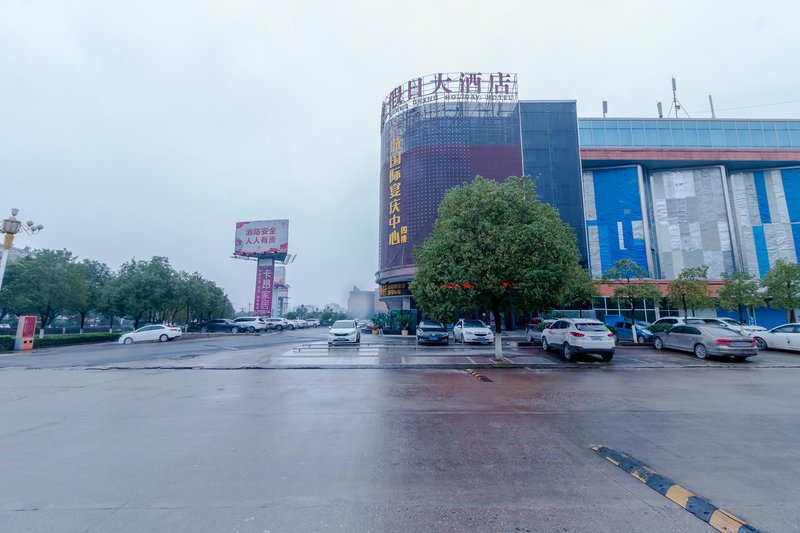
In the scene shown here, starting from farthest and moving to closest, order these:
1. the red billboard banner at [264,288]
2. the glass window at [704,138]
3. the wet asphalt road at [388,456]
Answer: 1. the red billboard banner at [264,288]
2. the glass window at [704,138]
3. the wet asphalt road at [388,456]

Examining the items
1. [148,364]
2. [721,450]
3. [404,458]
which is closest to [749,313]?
[721,450]

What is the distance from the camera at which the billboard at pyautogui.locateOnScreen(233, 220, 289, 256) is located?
2072 inches

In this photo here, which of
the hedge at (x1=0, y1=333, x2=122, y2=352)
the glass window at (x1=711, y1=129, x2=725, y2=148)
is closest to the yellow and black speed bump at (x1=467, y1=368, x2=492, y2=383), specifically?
the hedge at (x1=0, y1=333, x2=122, y2=352)

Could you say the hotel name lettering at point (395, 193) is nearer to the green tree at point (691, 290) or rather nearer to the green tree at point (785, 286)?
the green tree at point (691, 290)

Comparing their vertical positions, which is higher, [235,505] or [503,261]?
[503,261]

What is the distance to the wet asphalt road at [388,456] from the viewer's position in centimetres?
346

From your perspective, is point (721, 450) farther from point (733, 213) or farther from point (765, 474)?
point (733, 213)

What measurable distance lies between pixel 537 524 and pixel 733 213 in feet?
171

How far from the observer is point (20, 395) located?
929 cm

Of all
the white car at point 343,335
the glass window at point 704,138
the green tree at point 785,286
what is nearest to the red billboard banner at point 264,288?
the white car at point 343,335

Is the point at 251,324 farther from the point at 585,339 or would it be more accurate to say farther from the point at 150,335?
the point at 585,339

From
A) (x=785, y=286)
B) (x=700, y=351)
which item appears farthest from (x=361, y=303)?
(x=700, y=351)

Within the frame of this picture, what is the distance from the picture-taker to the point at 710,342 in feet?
49.9

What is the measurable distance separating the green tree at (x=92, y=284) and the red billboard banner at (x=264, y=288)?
654 inches
